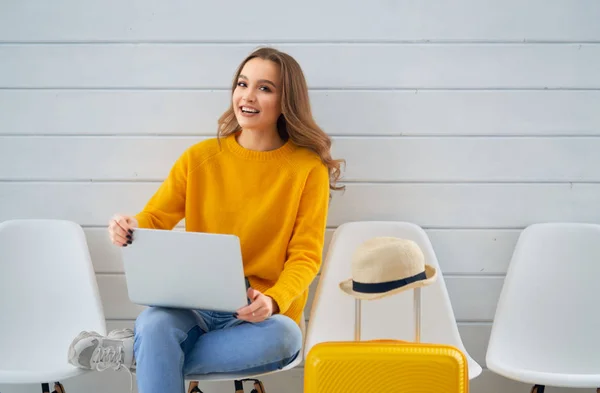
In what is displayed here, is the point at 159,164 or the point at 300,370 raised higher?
the point at 159,164

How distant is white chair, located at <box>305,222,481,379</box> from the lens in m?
2.06

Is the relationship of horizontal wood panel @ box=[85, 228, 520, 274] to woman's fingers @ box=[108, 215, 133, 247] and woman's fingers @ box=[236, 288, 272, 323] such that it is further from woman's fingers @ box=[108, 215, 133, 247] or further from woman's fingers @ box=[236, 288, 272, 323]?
woman's fingers @ box=[108, 215, 133, 247]

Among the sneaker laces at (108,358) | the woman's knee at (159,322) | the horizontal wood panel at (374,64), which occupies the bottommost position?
the sneaker laces at (108,358)

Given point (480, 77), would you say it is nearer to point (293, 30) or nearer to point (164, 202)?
point (293, 30)

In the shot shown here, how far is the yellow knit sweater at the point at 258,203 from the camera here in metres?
1.91

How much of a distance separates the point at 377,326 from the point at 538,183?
2.25ft

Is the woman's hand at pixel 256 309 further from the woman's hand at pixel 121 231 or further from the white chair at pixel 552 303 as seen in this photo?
the white chair at pixel 552 303

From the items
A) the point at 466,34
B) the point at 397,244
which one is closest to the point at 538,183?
the point at 466,34

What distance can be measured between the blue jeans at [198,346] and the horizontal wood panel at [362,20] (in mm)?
917

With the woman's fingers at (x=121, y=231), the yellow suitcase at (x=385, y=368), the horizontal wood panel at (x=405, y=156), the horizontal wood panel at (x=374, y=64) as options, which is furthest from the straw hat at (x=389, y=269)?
the horizontal wood panel at (x=374, y=64)

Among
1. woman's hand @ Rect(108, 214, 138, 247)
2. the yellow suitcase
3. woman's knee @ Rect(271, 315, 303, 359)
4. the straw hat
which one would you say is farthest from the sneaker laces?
the straw hat

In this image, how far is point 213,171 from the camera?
197 centimetres

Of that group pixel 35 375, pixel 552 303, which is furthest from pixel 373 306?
pixel 35 375

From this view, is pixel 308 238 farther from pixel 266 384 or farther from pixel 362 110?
pixel 266 384
